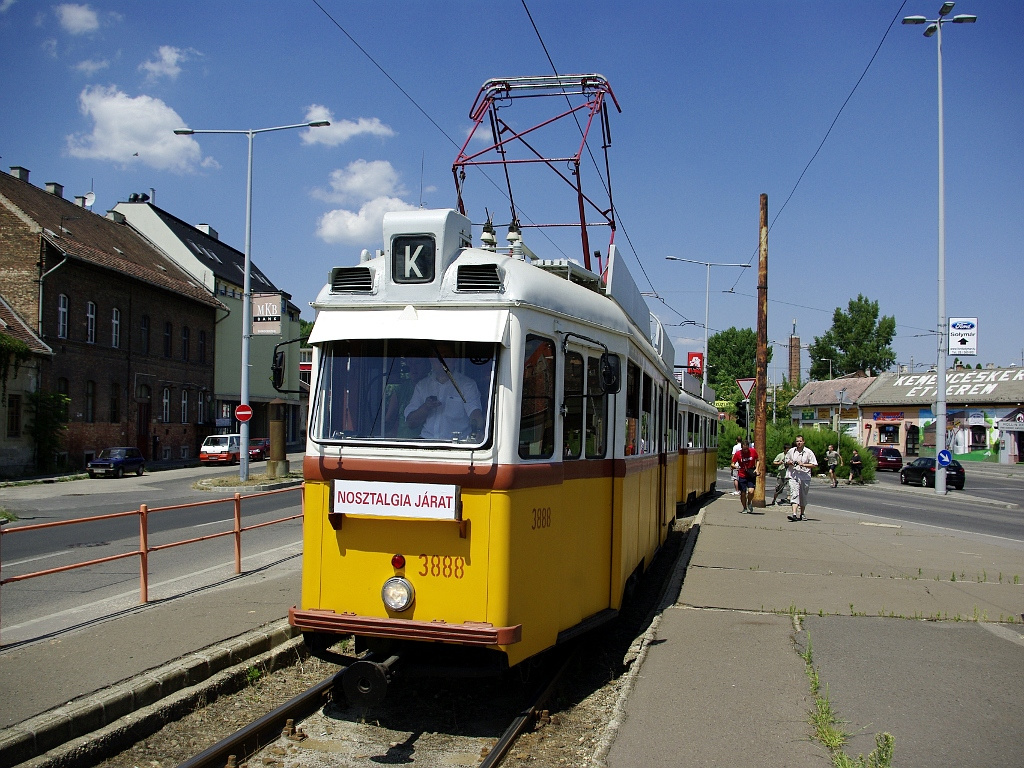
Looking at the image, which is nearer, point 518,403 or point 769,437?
point 518,403

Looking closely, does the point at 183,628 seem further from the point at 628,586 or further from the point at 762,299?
the point at 762,299

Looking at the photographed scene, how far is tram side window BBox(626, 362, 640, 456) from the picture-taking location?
7410 mm

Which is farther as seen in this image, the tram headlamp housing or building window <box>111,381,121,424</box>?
building window <box>111,381,121,424</box>

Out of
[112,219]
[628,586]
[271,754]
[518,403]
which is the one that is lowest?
[271,754]

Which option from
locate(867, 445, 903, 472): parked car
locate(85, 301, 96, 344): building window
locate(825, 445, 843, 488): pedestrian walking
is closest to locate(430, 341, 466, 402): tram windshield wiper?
locate(825, 445, 843, 488): pedestrian walking

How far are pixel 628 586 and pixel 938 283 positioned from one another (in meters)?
25.4

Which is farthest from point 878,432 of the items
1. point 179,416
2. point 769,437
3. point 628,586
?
point 628,586

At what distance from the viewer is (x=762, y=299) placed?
73.8 feet

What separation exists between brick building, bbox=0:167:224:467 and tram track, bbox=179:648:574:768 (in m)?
33.8

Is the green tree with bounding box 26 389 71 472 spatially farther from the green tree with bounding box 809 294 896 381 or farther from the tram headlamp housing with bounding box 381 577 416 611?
the green tree with bounding box 809 294 896 381

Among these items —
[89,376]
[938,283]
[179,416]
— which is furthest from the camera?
[179,416]

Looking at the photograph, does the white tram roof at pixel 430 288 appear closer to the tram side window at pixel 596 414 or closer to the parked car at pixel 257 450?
the tram side window at pixel 596 414

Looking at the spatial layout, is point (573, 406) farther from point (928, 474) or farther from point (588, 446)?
point (928, 474)

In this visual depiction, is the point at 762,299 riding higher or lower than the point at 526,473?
higher
